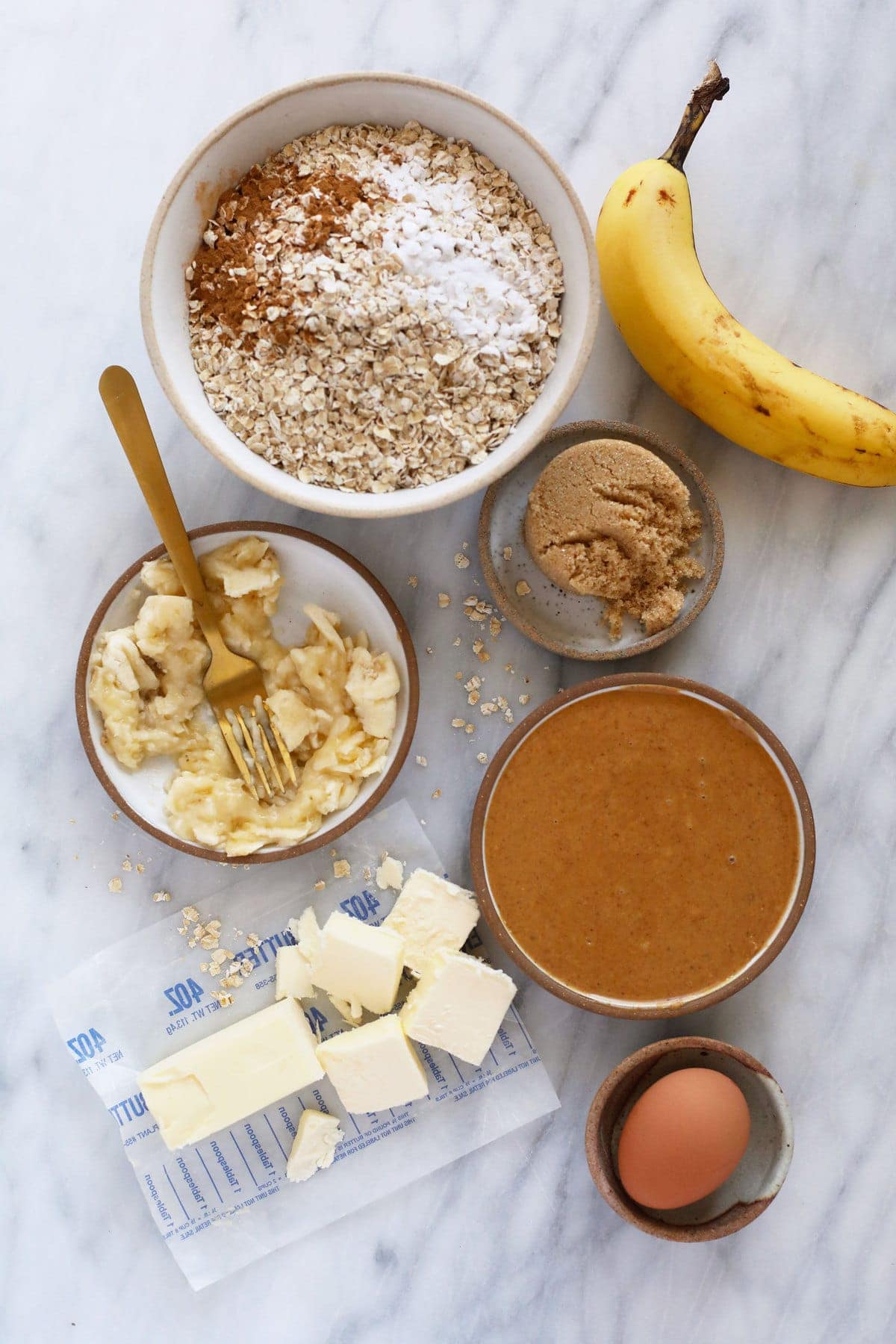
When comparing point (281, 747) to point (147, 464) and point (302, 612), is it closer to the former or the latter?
point (302, 612)

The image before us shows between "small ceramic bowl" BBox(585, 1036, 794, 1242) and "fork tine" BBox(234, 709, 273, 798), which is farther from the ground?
"fork tine" BBox(234, 709, 273, 798)

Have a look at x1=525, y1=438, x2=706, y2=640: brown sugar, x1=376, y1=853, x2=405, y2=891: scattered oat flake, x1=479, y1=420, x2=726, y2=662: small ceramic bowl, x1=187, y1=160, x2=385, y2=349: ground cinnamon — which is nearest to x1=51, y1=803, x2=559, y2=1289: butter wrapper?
x1=376, y1=853, x2=405, y2=891: scattered oat flake

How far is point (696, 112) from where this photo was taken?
1351mm

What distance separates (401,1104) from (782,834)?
728mm

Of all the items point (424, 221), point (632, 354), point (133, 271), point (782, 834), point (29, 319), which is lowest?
point (782, 834)

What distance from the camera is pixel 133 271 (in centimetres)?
151

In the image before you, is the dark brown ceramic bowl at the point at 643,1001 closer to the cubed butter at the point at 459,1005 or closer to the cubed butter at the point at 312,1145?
the cubed butter at the point at 459,1005

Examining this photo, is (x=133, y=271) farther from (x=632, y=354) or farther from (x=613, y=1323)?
(x=613, y=1323)

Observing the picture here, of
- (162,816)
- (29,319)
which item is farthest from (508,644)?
(29,319)

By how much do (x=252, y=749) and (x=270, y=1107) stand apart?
1.94 ft

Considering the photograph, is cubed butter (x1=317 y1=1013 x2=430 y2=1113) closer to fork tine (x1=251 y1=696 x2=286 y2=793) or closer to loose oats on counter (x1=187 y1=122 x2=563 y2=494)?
fork tine (x1=251 y1=696 x2=286 y2=793)

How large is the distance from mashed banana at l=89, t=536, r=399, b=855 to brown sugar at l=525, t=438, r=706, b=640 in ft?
1.03

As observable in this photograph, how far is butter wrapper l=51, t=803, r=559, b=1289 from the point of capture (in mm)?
→ 1562

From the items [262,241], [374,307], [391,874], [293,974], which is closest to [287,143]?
[262,241]
